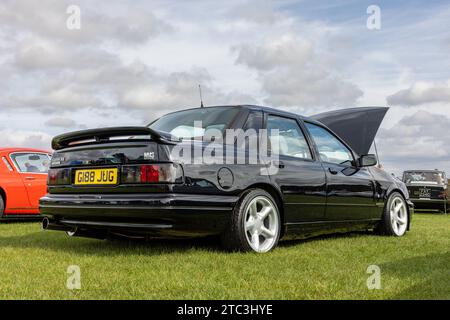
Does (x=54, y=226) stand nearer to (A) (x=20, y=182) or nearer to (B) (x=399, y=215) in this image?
(A) (x=20, y=182)

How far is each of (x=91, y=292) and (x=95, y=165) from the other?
1.69 metres

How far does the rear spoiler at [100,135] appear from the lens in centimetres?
436

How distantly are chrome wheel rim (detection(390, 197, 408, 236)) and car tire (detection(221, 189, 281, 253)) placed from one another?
2.47 metres

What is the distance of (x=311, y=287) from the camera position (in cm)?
340

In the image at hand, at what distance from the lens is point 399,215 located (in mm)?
7137

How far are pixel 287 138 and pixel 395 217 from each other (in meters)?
2.37

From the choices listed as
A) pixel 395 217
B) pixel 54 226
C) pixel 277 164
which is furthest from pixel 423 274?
pixel 54 226

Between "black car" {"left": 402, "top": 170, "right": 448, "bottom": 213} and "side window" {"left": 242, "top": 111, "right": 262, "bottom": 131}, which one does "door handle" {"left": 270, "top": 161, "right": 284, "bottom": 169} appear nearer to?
"side window" {"left": 242, "top": 111, "right": 262, "bottom": 131}

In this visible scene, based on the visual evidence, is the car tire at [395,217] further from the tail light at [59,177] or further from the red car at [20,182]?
the red car at [20,182]
